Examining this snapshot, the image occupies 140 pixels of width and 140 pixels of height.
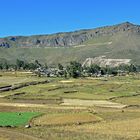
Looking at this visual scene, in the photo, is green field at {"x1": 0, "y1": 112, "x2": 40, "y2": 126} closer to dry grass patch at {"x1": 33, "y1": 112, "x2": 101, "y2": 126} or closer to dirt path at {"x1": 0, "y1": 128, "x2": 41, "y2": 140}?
dry grass patch at {"x1": 33, "y1": 112, "x2": 101, "y2": 126}

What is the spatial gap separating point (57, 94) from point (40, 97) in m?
9.44

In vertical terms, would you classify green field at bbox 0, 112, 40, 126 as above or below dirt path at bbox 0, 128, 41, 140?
below

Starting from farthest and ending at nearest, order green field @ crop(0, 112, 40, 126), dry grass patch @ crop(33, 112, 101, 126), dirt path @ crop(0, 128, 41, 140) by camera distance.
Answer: dry grass patch @ crop(33, 112, 101, 126) < green field @ crop(0, 112, 40, 126) < dirt path @ crop(0, 128, 41, 140)

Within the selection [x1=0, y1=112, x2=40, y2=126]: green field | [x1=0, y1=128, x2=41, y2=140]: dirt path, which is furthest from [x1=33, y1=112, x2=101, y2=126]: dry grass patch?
[x1=0, y1=128, x2=41, y2=140]: dirt path

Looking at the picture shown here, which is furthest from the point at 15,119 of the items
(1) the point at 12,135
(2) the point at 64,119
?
(1) the point at 12,135

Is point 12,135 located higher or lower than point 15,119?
higher

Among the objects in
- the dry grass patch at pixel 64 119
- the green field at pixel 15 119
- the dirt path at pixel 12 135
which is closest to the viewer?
the dirt path at pixel 12 135

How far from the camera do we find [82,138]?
140 ft

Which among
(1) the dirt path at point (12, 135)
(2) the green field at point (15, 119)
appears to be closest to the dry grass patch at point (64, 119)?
(2) the green field at point (15, 119)

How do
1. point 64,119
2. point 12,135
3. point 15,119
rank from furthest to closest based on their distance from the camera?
point 15,119 → point 64,119 → point 12,135

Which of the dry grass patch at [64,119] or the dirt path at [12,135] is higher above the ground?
the dirt path at [12,135]

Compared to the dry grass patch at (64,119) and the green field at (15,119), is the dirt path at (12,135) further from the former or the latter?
the dry grass patch at (64,119)

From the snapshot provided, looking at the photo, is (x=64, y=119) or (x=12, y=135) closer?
(x=12, y=135)

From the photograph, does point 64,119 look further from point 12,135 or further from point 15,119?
point 12,135
